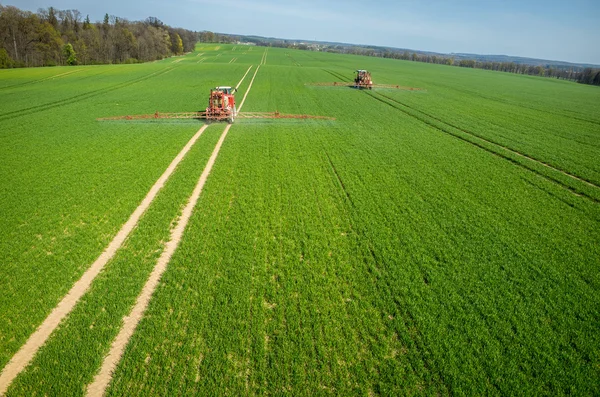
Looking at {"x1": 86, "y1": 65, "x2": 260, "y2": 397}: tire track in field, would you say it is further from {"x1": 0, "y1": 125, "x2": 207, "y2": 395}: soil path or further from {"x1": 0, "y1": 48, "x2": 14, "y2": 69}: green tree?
{"x1": 0, "y1": 48, "x2": 14, "y2": 69}: green tree

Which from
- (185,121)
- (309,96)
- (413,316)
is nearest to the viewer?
(413,316)

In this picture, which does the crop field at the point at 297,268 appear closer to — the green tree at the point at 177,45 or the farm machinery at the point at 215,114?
the farm machinery at the point at 215,114

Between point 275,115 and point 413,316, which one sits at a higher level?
point 275,115

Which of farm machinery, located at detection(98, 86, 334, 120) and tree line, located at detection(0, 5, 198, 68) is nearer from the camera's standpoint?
farm machinery, located at detection(98, 86, 334, 120)

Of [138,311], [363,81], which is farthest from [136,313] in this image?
[363,81]

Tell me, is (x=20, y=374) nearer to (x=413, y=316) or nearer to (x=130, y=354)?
(x=130, y=354)

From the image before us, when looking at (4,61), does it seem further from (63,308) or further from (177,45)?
(63,308)

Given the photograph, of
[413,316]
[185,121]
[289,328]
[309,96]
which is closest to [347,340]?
[289,328]

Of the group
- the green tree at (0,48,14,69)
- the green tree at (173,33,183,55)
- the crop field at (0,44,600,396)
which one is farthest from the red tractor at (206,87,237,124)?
the green tree at (173,33,183,55)
